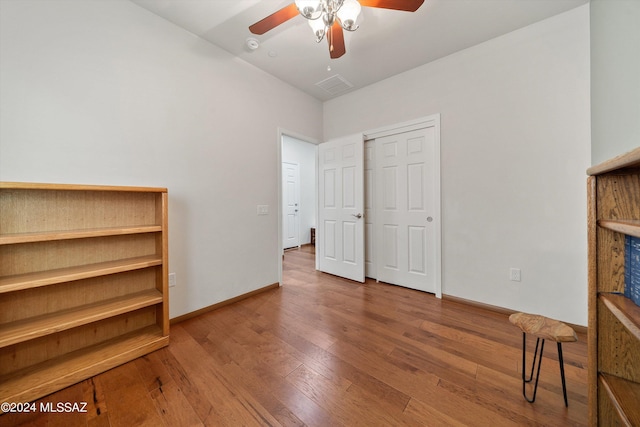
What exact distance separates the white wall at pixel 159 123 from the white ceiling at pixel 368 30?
0.20m

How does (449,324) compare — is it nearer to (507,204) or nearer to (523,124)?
(507,204)

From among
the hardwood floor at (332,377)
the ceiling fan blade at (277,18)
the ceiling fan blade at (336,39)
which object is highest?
the ceiling fan blade at (277,18)

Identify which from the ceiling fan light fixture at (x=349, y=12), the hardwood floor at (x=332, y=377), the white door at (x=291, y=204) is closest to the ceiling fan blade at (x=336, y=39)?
the ceiling fan light fixture at (x=349, y=12)

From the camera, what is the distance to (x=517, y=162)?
216 centimetres

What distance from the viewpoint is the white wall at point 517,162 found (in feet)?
6.28

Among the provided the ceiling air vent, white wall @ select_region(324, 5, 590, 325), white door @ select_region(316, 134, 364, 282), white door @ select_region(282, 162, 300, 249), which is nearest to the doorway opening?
white door @ select_region(282, 162, 300, 249)

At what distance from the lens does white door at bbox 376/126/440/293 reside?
105 inches

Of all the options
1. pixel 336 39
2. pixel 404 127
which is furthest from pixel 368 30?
pixel 404 127

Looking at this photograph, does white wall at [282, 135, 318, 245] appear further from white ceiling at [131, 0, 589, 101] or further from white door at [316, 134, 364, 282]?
white ceiling at [131, 0, 589, 101]

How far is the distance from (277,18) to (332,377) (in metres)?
2.41

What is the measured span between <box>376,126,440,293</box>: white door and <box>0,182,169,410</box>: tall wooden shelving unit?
2484mm

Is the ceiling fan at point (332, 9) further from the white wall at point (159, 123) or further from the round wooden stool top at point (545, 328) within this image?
the round wooden stool top at point (545, 328)

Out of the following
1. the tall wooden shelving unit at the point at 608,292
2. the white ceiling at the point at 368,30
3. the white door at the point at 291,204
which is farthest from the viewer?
the white door at the point at 291,204

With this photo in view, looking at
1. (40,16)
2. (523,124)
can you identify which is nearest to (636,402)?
(523,124)
